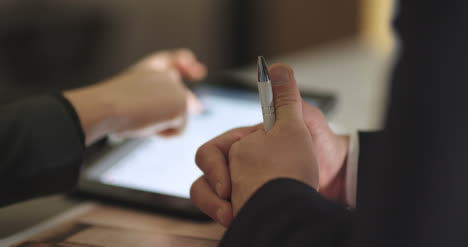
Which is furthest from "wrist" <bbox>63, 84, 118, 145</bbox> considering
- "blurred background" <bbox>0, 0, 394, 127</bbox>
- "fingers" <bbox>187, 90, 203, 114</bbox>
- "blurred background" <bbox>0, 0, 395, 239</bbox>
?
"blurred background" <bbox>0, 0, 394, 127</bbox>

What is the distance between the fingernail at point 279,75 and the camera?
31 cm

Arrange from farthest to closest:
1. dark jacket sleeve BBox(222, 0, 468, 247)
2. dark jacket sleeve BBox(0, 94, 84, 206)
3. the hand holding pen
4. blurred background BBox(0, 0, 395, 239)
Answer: blurred background BBox(0, 0, 395, 239), dark jacket sleeve BBox(0, 94, 84, 206), the hand holding pen, dark jacket sleeve BBox(222, 0, 468, 247)

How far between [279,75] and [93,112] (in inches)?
9.6

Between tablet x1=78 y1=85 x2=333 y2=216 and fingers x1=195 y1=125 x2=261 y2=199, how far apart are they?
39mm

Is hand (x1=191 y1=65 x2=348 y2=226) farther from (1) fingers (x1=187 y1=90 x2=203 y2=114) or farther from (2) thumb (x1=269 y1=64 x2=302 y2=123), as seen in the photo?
(1) fingers (x1=187 y1=90 x2=203 y2=114)

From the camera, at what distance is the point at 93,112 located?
1.50 ft

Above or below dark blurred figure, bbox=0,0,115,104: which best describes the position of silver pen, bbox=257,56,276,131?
above

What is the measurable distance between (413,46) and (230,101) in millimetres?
444

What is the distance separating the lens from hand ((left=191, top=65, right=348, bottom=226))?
31 cm

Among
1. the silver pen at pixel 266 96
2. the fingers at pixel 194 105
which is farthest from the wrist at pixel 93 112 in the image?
the silver pen at pixel 266 96

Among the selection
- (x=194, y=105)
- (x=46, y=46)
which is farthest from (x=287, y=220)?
(x=46, y=46)

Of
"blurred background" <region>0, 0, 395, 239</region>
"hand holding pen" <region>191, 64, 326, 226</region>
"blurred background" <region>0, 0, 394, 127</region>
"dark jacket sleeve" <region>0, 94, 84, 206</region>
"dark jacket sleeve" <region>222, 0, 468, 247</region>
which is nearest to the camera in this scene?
"dark jacket sleeve" <region>222, 0, 468, 247</region>

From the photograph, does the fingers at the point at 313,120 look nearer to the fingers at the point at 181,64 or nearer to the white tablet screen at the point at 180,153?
the white tablet screen at the point at 180,153

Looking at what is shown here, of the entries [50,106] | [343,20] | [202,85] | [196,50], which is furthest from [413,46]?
[196,50]
